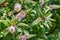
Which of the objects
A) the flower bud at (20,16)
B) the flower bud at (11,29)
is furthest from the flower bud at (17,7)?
the flower bud at (11,29)

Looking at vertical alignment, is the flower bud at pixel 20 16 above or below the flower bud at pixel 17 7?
below

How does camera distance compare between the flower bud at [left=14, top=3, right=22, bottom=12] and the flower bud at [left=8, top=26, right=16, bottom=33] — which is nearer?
the flower bud at [left=8, top=26, right=16, bottom=33]

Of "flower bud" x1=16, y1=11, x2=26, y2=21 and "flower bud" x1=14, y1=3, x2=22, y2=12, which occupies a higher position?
"flower bud" x1=14, y1=3, x2=22, y2=12

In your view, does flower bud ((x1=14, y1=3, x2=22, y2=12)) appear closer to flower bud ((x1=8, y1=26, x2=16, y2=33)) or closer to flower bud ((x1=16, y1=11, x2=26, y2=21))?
flower bud ((x1=16, y1=11, x2=26, y2=21))

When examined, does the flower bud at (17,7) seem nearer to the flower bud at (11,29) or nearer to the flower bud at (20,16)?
the flower bud at (20,16)

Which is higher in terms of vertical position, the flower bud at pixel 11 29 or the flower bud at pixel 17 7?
the flower bud at pixel 17 7

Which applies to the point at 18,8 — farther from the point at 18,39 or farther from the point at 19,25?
the point at 18,39

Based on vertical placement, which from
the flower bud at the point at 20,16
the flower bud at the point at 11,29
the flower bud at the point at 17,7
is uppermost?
the flower bud at the point at 17,7

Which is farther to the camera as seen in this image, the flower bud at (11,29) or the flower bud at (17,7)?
the flower bud at (17,7)

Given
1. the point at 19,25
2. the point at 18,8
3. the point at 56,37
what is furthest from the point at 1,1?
the point at 56,37

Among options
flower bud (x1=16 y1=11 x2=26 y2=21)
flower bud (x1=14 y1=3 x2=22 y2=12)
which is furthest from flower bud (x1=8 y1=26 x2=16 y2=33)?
flower bud (x1=14 y1=3 x2=22 y2=12)

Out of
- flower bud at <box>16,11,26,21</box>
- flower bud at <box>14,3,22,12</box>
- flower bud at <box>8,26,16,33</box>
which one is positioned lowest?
flower bud at <box>8,26,16,33</box>
